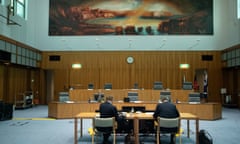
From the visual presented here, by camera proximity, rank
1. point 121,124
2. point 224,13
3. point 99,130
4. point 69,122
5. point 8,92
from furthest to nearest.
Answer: point 224,13, point 8,92, point 69,122, point 121,124, point 99,130

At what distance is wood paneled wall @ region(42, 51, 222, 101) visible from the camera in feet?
59.7

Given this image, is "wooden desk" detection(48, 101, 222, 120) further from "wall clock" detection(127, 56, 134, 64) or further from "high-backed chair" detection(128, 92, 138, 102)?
"wall clock" detection(127, 56, 134, 64)

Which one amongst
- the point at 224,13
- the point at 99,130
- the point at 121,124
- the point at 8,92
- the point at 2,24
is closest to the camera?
the point at 99,130

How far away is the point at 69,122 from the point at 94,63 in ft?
27.5

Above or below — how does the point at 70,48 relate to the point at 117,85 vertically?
above

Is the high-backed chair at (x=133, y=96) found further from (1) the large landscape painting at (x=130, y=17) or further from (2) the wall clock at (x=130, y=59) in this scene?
(1) the large landscape painting at (x=130, y=17)

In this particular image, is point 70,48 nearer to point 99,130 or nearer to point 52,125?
point 52,125

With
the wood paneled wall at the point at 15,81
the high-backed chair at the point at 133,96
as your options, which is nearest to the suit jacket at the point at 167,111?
the high-backed chair at the point at 133,96

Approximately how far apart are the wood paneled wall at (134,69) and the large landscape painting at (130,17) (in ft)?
5.30

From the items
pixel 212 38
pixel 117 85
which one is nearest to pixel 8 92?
pixel 117 85

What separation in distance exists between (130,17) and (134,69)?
381cm

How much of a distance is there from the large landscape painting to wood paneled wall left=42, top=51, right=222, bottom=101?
5.30 ft

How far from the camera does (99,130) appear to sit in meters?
6.45

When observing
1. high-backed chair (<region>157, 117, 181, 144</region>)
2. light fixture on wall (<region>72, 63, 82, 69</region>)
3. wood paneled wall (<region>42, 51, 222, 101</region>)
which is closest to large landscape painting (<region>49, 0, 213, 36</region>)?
wood paneled wall (<region>42, 51, 222, 101</region>)
